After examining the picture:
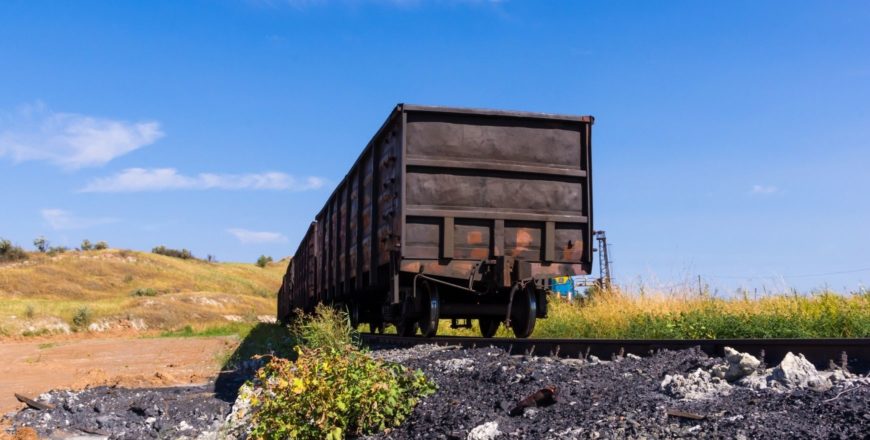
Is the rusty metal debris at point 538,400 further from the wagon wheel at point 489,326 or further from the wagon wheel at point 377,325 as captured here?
the wagon wheel at point 377,325

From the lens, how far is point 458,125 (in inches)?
409

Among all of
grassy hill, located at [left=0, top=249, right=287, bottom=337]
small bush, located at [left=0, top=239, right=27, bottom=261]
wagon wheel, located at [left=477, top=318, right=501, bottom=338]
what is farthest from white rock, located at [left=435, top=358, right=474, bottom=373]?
small bush, located at [left=0, top=239, right=27, bottom=261]

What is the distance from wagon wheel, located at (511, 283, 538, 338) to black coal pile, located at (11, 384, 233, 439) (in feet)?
13.7

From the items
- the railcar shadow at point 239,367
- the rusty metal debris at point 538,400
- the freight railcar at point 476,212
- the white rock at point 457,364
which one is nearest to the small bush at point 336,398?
the white rock at point 457,364

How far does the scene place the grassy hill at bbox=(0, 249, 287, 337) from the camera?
1390 inches

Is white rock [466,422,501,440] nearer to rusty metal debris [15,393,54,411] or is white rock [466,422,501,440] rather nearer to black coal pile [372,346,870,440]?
black coal pile [372,346,870,440]

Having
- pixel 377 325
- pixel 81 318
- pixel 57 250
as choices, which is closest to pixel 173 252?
pixel 57 250

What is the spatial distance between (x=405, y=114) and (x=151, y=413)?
4.74 m

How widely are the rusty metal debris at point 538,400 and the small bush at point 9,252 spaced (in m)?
71.2

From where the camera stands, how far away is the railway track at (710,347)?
17.6 ft

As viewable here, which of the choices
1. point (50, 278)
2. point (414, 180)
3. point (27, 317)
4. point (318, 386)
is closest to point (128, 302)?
point (27, 317)

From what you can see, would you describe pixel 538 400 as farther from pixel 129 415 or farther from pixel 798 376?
pixel 129 415

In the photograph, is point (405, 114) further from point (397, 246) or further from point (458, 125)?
point (397, 246)

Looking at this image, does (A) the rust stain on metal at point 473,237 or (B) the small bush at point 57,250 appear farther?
(B) the small bush at point 57,250
